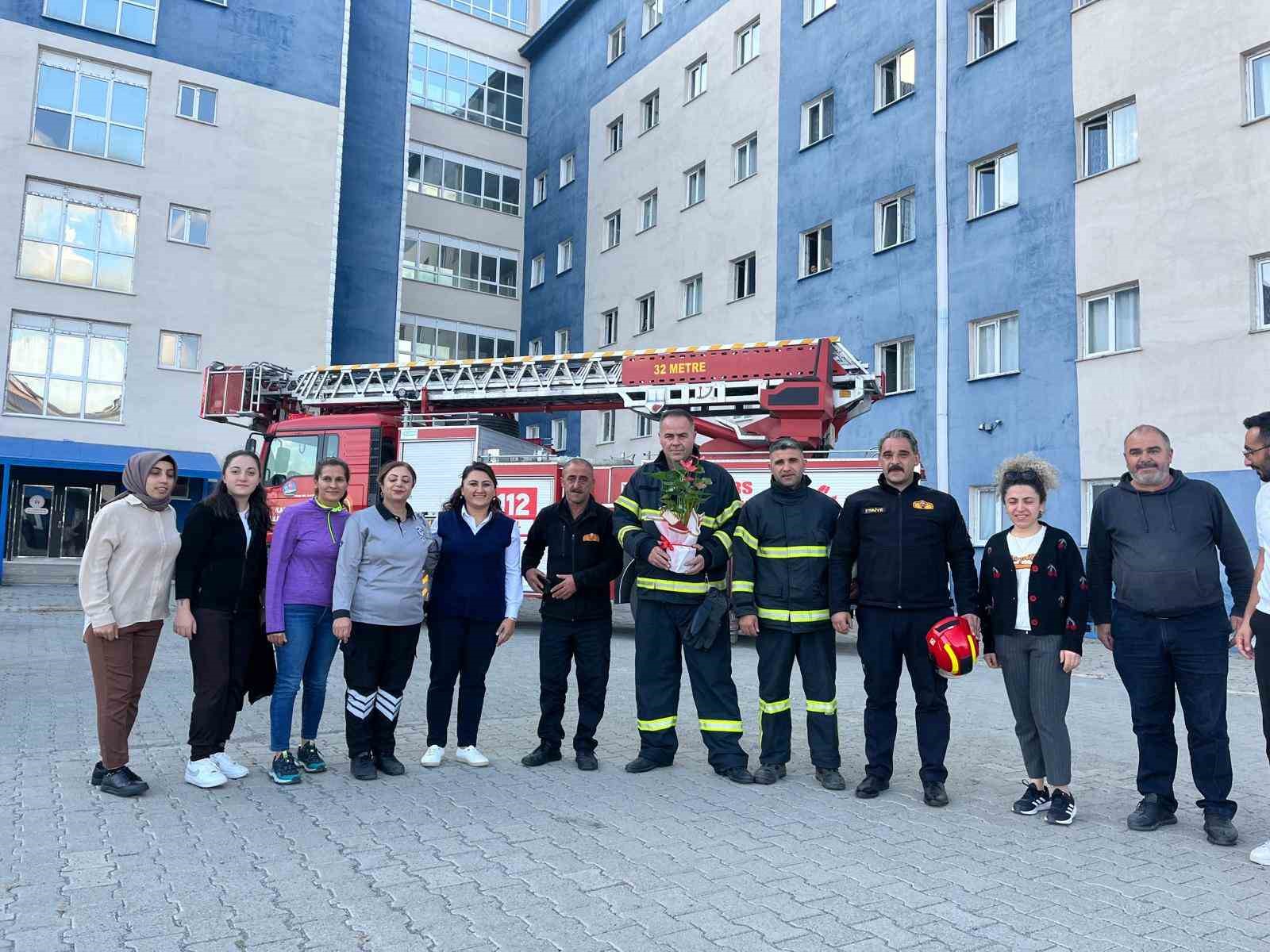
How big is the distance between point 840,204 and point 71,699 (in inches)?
668

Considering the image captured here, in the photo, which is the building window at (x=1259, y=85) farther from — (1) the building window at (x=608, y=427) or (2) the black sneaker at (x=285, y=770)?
(1) the building window at (x=608, y=427)

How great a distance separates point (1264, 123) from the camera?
13.5 meters

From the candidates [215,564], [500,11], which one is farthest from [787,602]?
[500,11]

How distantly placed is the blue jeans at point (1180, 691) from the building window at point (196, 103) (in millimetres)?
26207

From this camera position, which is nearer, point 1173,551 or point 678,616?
point 1173,551

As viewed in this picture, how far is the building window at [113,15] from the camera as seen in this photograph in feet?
77.7

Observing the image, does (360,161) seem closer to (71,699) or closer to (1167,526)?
(71,699)

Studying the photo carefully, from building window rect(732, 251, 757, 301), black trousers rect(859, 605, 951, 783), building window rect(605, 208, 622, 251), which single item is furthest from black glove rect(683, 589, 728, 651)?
building window rect(605, 208, 622, 251)

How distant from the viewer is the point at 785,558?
5.92 m

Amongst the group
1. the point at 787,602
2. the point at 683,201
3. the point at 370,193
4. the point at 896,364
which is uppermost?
the point at 370,193

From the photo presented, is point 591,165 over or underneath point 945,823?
over

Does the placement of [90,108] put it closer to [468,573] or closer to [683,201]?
[683,201]

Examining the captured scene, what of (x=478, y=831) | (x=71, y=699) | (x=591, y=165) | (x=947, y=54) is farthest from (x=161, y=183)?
(x=478, y=831)

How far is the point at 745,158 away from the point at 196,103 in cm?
1408
